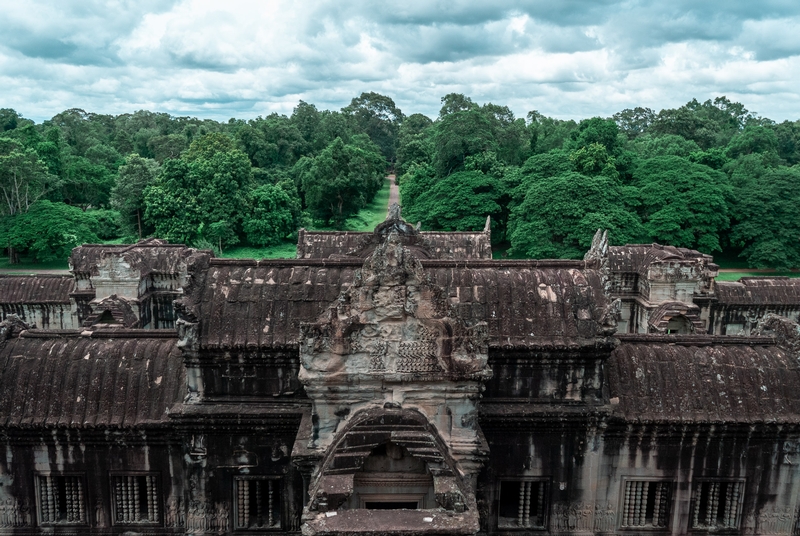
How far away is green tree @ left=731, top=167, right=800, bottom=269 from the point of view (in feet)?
165

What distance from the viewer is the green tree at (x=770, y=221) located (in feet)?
165

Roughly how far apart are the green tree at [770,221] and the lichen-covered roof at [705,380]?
4204 cm

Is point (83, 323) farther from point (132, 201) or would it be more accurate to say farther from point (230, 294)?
point (132, 201)

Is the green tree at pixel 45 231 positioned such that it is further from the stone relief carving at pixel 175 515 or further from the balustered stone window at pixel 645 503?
the balustered stone window at pixel 645 503

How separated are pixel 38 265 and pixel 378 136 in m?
90.8

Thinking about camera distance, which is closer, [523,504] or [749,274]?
[523,504]

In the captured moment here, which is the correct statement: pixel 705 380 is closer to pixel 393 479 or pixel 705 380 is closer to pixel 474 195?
pixel 393 479

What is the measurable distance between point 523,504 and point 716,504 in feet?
14.8

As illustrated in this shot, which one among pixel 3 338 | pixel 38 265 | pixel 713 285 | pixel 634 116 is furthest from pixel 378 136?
pixel 3 338

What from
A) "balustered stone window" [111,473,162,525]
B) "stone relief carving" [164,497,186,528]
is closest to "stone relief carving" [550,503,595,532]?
"stone relief carving" [164,497,186,528]

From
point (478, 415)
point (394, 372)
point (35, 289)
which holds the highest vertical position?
point (394, 372)

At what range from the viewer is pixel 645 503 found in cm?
1402

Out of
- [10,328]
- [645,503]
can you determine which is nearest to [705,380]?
[645,503]

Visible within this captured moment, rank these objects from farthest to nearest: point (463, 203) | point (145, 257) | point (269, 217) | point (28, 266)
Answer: point (269, 217) < point (463, 203) < point (28, 266) < point (145, 257)
